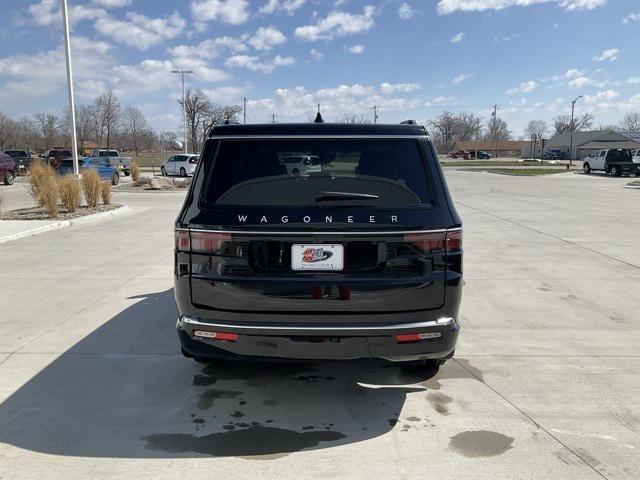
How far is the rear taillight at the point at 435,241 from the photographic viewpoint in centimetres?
312

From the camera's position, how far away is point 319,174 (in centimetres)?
332

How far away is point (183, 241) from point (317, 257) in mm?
862

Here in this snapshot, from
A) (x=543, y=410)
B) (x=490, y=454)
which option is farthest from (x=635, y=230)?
(x=490, y=454)

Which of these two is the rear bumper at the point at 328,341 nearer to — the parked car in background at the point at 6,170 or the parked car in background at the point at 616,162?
the parked car in background at the point at 6,170

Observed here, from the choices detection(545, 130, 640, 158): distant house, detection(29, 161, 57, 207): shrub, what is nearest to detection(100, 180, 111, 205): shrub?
detection(29, 161, 57, 207): shrub

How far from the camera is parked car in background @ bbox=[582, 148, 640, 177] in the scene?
3844 centimetres

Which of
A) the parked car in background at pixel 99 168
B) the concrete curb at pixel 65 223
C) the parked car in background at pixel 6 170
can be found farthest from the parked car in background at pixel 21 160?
the concrete curb at pixel 65 223

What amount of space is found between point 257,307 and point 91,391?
166 cm

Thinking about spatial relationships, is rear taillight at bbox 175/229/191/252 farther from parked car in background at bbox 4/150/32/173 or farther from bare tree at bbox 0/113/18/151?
bare tree at bbox 0/113/18/151

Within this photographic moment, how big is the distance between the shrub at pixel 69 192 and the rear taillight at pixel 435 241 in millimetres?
13070

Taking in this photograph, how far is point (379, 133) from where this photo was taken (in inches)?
131

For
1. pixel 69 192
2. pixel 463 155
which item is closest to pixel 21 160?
pixel 69 192

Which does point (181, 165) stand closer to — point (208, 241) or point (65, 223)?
point (65, 223)

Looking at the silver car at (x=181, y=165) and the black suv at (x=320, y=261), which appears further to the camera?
the silver car at (x=181, y=165)
